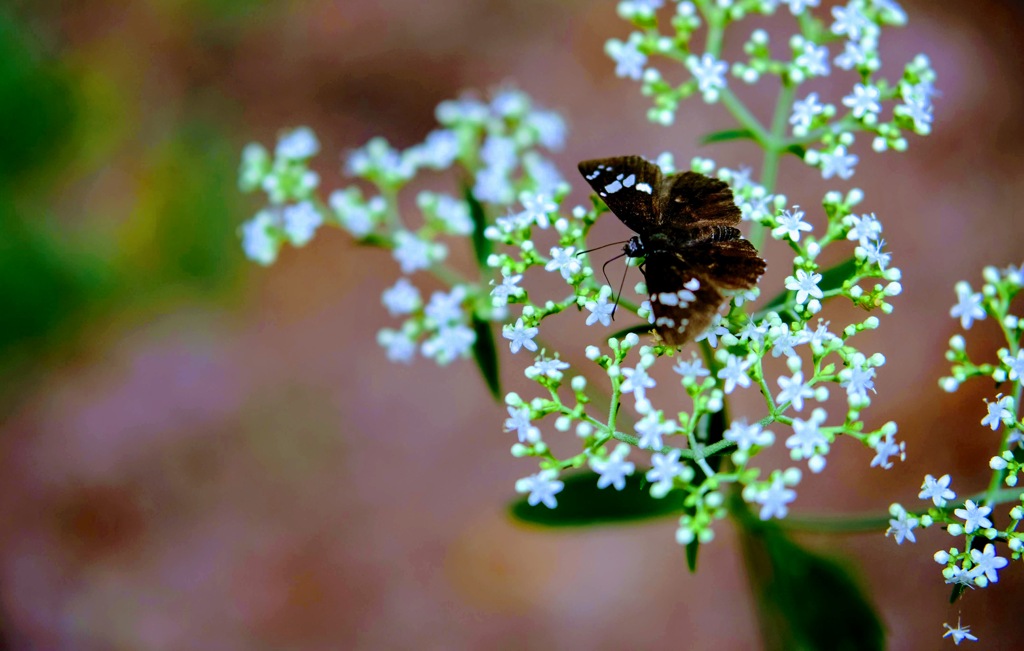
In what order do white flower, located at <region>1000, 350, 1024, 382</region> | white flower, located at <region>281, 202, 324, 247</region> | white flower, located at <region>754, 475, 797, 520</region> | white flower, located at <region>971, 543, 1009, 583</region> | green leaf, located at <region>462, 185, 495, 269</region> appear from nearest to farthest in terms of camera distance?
white flower, located at <region>754, 475, 797, 520</region>
white flower, located at <region>971, 543, 1009, 583</region>
white flower, located at <region>1000, 350, 1024, 382</region>
green leaf, located at <region>462, 185, 495, 269</region>
white flower, located at <region>281, 202, 324, 247</region>

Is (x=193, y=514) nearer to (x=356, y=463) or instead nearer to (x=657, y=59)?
(x=356, y=463)

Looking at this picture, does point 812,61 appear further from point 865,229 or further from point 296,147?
point 296,147

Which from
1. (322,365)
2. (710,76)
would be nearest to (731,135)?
(710,76)

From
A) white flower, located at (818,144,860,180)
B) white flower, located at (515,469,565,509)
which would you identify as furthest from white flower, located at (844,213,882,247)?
white flower, located at (515,469,565,509)

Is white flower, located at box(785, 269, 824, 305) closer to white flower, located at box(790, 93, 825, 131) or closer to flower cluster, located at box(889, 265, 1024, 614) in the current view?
flower cluster, located at box(889, 265, 1024, 614)

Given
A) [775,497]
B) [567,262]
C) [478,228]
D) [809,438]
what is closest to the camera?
[775,497]

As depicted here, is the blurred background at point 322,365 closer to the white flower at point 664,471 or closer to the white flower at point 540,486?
the white flower at point 540,486

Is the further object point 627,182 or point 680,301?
point 627,182
